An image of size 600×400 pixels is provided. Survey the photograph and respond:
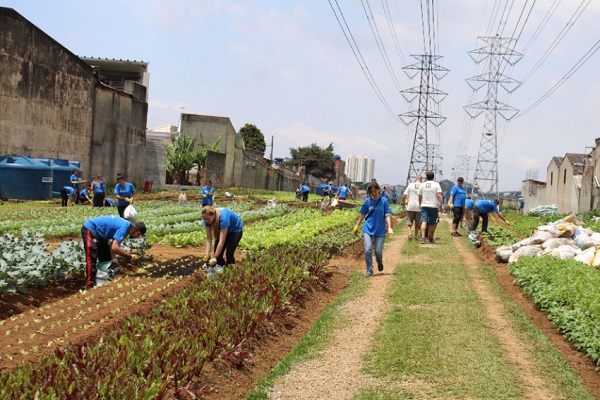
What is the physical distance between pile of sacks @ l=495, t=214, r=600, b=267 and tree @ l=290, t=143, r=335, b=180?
73685mm

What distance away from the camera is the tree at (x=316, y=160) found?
9069 centimetres

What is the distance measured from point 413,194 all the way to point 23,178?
17.3 meters

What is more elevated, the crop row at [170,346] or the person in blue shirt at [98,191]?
the person in blue shirt at [98,191]

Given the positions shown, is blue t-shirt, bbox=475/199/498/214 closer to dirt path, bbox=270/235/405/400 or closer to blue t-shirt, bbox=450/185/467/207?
blue t-shirt, bbox=450/185/467/207

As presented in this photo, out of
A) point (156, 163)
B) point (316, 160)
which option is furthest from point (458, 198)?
point (316, 160)

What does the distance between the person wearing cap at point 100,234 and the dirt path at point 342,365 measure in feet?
12.1

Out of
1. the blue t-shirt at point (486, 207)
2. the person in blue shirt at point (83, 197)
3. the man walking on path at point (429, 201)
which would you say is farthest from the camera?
the person in blue shirt at point (83, 197)

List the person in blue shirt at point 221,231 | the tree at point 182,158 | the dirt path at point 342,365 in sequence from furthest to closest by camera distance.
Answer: the tree at point 182,158
the person in blue shirt at point 221,231
the dirt path at point 342,365

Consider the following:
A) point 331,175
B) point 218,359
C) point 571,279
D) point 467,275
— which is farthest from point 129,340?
point 331,175

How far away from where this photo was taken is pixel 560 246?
1501 centimetres

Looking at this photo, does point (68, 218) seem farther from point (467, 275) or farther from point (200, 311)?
point (200, 311)

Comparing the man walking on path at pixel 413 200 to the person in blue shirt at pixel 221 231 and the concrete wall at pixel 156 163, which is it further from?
the concrete wall at pixel 156 163

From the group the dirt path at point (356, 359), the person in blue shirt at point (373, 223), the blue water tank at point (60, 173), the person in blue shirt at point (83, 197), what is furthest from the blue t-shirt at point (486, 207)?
the blue water tank at point (60, 173)

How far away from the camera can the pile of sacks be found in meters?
14.0
